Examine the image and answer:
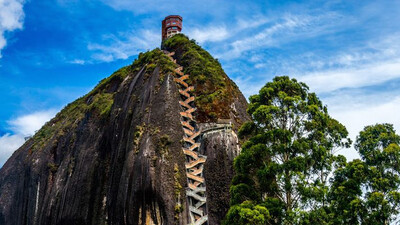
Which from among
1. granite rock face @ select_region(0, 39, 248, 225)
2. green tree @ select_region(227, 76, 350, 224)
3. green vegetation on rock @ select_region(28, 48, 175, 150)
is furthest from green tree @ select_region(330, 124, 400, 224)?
green vegetation on rock @ select_region(28, 48, 175, 150)

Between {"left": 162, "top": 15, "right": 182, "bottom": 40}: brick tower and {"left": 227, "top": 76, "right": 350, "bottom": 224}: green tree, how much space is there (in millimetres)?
26565

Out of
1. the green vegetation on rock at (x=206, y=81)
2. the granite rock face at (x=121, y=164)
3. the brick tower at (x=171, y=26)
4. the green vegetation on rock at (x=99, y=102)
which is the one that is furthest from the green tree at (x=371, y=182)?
the brick tower at (x=171, y=26)

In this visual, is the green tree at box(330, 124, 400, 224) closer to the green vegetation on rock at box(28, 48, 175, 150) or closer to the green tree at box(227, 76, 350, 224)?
the green tree at box(227, 76, 350, 224)

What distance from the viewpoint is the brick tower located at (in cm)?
4366

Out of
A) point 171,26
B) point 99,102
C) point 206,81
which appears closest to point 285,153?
point 206,81

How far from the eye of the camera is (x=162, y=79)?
2655 cm

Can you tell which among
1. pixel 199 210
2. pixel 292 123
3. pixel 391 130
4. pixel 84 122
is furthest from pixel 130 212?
pixel 84 122

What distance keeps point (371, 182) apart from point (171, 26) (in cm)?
3198

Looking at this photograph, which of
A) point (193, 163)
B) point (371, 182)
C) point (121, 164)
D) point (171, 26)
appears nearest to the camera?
point (371, 182)

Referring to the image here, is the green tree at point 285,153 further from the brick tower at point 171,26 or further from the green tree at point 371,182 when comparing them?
the brick tower at point 171,26

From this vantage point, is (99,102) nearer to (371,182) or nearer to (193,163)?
(193,163)

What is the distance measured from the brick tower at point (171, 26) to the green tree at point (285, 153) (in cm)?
2656

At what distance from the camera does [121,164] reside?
2461 cm

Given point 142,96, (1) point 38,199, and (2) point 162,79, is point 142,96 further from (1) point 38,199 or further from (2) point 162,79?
(1) point 38,199
